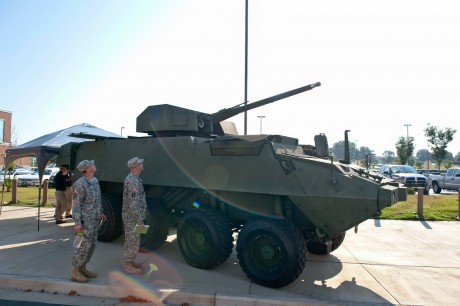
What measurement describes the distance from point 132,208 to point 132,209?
0.02 m

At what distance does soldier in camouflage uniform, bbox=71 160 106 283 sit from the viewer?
4.91 metres

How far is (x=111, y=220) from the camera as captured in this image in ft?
24.6

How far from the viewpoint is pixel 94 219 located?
5062 millimetres

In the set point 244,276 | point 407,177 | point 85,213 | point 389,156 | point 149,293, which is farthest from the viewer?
point 389,156

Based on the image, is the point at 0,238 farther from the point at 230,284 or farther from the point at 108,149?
the point at 230,284

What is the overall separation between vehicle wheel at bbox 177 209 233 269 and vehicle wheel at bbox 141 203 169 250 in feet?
2.89

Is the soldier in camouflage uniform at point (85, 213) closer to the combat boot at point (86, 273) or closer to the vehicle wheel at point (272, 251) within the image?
the combat boot at point (86, 273)

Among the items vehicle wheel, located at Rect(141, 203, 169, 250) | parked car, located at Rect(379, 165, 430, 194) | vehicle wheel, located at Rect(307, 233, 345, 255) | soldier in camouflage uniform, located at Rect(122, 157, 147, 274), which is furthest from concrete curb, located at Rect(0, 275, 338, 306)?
parked car, located at Rect(379, 165, 430, 194)

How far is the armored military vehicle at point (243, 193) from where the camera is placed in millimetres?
5027

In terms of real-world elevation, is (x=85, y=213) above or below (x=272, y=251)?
above

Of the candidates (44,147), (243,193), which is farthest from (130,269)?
(44,147)

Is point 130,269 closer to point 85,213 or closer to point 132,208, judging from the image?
point 132,208

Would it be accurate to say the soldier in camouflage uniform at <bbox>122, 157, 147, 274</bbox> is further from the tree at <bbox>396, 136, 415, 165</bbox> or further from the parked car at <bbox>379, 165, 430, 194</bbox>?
the tree at <bbox>396, 136, 415, 165</bbox>

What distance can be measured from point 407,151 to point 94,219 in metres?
41.1
